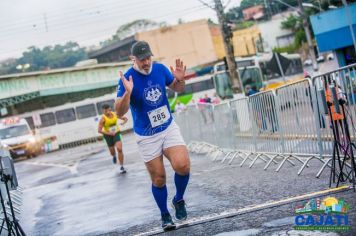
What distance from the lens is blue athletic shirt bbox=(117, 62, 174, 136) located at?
21.8ft

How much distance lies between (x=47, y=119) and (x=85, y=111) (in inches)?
129

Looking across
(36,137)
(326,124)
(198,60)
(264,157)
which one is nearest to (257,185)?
(326,124)

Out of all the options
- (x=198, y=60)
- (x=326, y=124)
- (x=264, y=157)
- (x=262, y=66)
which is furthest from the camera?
(x=198, y=60)

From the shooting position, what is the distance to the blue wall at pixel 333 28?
3001cm

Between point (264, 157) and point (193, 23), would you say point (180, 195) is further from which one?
point (193, 23)

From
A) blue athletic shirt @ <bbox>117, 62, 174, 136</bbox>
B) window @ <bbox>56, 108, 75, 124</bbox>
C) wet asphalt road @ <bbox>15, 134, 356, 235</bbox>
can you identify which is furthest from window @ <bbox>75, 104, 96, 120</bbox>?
blue athletic shirt @ <bbox>117, 62, 174, 136</bbox>

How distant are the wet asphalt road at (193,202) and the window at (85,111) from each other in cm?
3439

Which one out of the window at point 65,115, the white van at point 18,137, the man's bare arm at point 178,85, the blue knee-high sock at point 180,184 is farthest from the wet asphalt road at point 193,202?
the window at point 65,115

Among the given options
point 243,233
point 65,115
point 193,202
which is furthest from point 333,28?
point 243,233

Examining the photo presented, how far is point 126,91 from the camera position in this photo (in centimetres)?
626

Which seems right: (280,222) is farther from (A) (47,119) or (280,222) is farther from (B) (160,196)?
(A) (47,119)

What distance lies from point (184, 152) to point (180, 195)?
1.69 ft

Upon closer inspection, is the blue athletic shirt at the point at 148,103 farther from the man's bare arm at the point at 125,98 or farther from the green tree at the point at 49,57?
the green tree at the point at 49,57

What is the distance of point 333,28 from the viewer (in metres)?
31.2
